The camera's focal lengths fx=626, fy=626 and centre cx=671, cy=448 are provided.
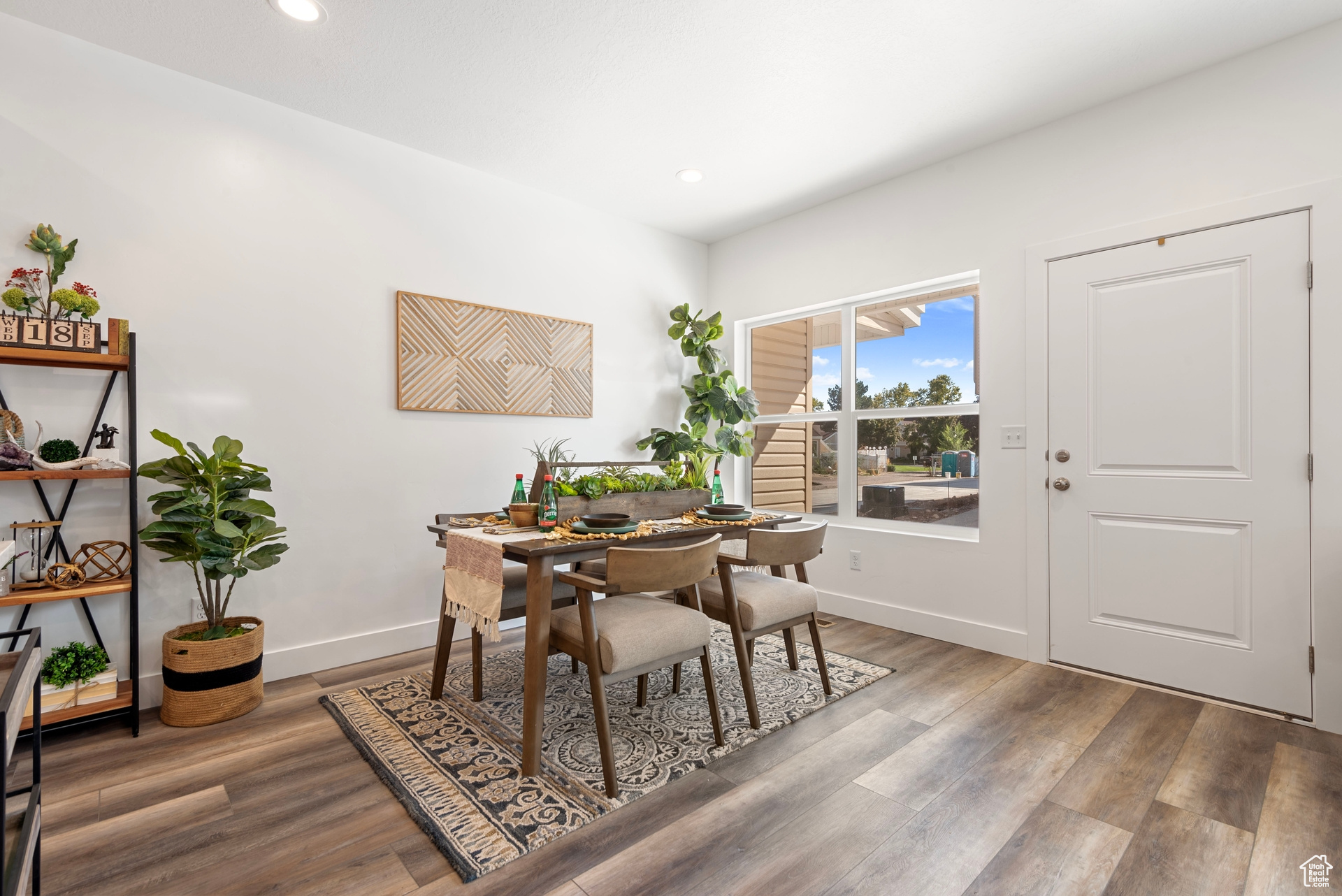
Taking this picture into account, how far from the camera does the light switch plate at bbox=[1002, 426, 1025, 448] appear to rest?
3.23 m

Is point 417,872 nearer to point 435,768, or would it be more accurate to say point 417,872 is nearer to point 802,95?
Answer: point 435,768

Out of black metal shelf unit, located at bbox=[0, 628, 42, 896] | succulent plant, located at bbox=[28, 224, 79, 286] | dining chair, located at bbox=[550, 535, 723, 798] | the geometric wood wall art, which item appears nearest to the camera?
black metal shelf unit, located at bbox=[0, 628, 42, 896]

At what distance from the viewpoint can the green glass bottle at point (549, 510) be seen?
2510 mm

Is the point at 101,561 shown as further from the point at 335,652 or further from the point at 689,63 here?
the point at 689,63

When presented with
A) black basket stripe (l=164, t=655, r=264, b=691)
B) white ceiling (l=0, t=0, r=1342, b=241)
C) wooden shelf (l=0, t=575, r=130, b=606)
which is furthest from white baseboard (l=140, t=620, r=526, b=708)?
white ceiling (l=0, t=0, r=1342, b=241)

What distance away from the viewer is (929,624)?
3.61m

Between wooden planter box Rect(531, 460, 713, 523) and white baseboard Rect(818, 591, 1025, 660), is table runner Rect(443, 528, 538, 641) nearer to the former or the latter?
wooden planter box Rect(531, 460, 713, 523)

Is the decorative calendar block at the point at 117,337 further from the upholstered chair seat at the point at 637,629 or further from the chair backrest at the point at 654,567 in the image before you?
the chair backrest at the point at 654,567

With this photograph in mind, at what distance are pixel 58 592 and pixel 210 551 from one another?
0.47m

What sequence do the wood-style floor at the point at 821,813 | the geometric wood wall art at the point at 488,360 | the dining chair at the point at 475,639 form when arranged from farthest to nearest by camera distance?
the geometric wood wall art at the point at 488,360
the dining chair at the point at 475,639
the wood-style floor at the point at 821,813

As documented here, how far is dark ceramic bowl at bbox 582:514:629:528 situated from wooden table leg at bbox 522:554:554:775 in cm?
38

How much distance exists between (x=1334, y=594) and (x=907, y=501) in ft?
6.09

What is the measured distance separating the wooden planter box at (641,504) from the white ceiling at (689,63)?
1842mm

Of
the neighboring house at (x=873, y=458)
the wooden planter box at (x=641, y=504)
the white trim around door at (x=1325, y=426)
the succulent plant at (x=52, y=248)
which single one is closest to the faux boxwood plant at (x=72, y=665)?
the succulent plant at (x=52, y=248)
